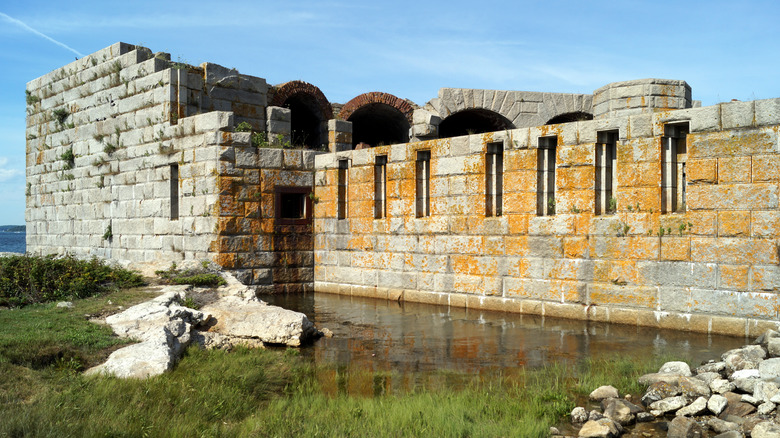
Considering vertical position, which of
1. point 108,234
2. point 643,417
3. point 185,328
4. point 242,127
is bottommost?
point 643,417

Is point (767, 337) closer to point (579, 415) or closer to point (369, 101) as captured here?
point (579, 415)

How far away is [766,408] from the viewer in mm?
5473

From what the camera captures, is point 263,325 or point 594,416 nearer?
point 594,416

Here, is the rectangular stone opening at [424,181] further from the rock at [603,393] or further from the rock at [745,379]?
the rock at [745,379]

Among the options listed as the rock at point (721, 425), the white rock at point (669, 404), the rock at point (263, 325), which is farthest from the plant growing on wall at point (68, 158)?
the rock at point (721, 425)

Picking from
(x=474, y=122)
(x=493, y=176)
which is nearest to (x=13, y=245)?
(x=474, y=122)

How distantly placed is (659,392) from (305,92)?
12704 millimetres

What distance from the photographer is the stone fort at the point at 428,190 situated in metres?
9.12

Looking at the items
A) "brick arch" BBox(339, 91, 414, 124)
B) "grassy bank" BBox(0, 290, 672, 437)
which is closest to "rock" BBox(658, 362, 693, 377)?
"grassy bank" BBox(0, 290, 672, 437)

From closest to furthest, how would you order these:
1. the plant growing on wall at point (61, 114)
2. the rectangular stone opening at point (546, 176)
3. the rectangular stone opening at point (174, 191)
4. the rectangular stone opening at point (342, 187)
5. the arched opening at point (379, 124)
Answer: the rectangular stone opening at point (546, 176), the rectangular stone opening at point (342, 187), the rectangular stone opening at point (174, 191), the arched opening at point (379, 124), the plant growing on wall at point (61, 114)

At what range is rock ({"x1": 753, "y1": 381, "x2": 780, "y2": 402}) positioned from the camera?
5.64 metres

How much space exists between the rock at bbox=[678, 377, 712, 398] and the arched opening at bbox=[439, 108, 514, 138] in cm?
1116

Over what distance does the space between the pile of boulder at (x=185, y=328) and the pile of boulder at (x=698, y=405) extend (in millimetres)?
4146

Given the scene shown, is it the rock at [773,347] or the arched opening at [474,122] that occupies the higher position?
the arched opening at [474,122]
